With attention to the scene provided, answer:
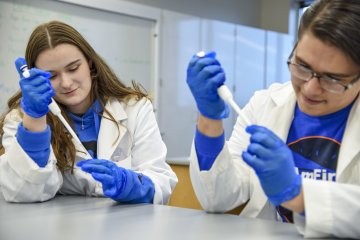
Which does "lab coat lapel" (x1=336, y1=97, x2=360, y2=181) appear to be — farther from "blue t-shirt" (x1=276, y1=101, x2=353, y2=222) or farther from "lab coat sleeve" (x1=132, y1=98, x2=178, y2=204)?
"lab coat sleeve" (x1=132, y1=98, x2=178, y2=204)

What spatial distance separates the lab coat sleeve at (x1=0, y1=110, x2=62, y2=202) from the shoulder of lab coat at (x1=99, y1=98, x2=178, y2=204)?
0.28 meters

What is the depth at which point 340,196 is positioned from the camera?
896 mm

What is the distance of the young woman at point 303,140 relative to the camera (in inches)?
34.3

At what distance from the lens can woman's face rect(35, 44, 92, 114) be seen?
1.45 meters

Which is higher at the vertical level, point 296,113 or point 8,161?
point 296,113

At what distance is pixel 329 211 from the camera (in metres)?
0.89

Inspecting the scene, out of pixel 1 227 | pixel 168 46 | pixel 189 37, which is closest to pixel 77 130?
pixel 1 227

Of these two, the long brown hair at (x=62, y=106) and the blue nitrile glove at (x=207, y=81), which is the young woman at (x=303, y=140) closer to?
the blue nitrile glove at (x=207, y=81)

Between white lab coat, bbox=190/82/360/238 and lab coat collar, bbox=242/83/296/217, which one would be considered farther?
lab coat collar, bbox=242/83/296/217

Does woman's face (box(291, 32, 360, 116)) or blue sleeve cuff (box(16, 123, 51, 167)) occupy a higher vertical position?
woman's face (box(291, 32, 360, 116))

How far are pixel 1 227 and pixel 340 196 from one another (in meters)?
0.75

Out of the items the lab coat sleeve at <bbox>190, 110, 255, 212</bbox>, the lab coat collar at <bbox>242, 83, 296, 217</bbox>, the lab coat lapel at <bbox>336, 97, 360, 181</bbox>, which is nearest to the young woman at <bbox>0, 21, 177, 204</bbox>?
the lab coat sleeve at <bbox>190, 110, 255, 212</bbox>

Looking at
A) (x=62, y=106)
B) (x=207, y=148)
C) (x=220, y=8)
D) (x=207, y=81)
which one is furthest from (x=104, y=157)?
(x=220, y=8)

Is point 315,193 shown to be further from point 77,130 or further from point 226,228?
point 77,130
